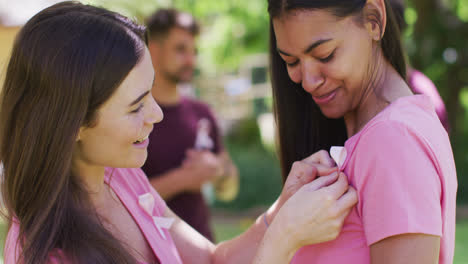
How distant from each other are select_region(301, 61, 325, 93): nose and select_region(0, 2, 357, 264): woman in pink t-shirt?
235 millimetres

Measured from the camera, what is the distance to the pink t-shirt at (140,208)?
6.69 feet

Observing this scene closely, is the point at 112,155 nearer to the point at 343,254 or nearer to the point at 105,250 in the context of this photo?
the point at 105,250

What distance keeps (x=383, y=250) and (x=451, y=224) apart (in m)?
0.28

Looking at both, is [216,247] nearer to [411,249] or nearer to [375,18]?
[411,249]

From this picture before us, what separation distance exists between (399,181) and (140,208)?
108 centimetres

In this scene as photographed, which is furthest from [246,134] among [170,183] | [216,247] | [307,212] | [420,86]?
[307,212]

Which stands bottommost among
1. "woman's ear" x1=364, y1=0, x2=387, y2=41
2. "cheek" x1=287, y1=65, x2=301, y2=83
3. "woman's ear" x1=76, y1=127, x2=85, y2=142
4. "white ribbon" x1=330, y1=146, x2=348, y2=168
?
"white ribbon" x1=330, y1=146, x2=348, y2=168

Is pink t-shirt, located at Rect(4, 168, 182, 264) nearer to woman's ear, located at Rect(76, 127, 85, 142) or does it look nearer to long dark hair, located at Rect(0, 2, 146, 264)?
long dark hair, located at Rect(0, 2, 146, 264)

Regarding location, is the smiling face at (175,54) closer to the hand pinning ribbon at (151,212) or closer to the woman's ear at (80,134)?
the hand pinning ribbon at (151,212)

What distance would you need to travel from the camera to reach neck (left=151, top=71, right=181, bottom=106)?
4043mm

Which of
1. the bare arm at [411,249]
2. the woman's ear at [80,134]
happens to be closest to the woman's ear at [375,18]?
the bare arm at [411,249]

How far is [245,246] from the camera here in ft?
7.25

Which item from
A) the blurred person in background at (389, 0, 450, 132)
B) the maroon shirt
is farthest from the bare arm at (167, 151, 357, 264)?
the maroon shirt

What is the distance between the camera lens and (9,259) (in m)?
1.71
